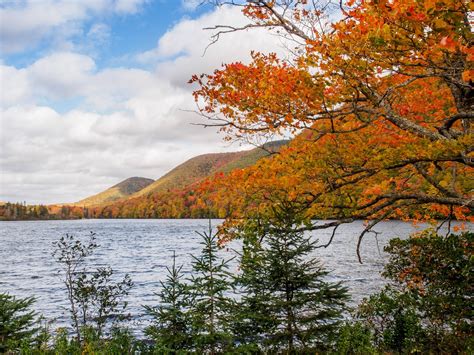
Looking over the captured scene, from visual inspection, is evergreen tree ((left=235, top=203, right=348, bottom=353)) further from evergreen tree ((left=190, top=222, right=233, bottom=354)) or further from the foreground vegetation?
evergreen tree ((left=190, top=222, right=233, bottom=354))

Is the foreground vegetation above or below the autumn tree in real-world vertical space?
below

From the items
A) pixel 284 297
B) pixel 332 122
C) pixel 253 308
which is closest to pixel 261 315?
pixel 253 308

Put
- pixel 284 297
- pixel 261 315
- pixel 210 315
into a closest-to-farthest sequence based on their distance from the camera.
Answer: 1. pixel 210 315
2. pixel 261 315
3. pixel 284 297

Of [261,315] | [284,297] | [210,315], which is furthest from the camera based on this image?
[284,297]

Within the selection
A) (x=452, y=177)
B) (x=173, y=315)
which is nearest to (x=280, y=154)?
(x=173, y=315)

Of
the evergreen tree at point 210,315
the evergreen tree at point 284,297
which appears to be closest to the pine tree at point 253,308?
the evergreen tree at point 284,297

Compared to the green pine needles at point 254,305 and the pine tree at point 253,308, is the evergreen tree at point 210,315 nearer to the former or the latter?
the green pine needles at point 254,305

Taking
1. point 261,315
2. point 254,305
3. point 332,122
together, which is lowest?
point 261,315

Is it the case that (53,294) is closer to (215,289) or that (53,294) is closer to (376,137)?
(215,289)

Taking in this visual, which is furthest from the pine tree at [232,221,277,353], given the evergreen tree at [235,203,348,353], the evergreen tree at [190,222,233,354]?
the evergreen tree at [190,222,233,354]

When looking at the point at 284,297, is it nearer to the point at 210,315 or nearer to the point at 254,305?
the point at 254,305

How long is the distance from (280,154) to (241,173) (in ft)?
3.79

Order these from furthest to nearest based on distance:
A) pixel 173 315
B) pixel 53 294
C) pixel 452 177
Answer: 1. pixel 53 294
2. pixel 452 177
3. pixel 173 315

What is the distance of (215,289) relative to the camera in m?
8.91
